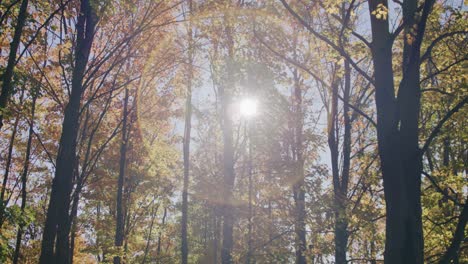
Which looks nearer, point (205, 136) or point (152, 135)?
point (152, 135)

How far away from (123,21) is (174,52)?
2118 mm

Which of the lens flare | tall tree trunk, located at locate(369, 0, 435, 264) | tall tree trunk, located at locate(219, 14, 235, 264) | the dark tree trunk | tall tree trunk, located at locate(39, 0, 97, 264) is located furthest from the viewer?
the lens flare

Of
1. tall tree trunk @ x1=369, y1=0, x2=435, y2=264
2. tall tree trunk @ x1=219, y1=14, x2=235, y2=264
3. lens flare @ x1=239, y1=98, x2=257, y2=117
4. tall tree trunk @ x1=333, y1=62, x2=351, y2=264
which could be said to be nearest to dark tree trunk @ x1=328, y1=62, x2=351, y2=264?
tall tree trunk @ x1=333, y1=62, x2=351, y2=264

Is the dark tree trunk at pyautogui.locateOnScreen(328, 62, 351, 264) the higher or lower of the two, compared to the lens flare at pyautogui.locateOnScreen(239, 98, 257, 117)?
lower

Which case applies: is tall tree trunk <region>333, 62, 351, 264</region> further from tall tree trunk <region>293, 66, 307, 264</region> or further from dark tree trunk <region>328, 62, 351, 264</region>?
tall tree trunk <region>293, 66, 307, 264</region>

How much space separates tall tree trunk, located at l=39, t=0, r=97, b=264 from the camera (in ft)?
27.7

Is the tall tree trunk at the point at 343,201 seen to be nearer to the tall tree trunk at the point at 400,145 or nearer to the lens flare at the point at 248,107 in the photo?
the lens flare at the point at 248,107

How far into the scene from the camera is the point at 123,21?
14.0m

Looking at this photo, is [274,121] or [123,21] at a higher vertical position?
[123,21]

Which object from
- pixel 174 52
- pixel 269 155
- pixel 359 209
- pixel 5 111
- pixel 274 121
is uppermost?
pixel 174 52

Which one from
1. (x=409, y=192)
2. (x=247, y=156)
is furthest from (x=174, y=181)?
(x=409, y=192)

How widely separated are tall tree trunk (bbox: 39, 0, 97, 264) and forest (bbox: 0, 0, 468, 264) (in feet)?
0.11

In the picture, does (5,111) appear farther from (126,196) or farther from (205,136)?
(205,136)

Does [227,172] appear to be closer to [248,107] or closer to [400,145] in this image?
[248,107]
